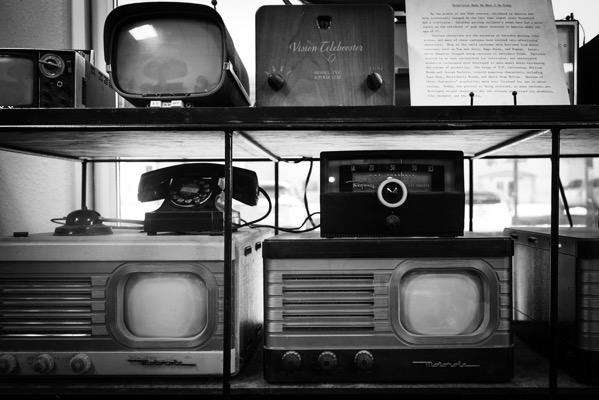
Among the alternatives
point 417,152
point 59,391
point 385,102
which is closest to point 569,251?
point 417,152

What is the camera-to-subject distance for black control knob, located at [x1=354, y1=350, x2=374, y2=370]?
927 mm

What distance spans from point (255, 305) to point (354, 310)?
0.36 m

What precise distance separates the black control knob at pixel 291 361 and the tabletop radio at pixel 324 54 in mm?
567

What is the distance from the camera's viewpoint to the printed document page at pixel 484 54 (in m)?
1.03

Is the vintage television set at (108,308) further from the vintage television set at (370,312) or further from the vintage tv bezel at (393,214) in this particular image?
the vintage tv bezel at (393,214)

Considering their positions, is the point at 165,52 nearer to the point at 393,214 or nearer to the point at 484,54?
the point at 393,214

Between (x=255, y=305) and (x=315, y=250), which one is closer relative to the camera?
(x=315, y=250)

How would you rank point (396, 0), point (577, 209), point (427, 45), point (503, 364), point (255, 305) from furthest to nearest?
point (577, 209)
point (396, 0)
point (255, 305)
point (427, 45)
point (503, 364)

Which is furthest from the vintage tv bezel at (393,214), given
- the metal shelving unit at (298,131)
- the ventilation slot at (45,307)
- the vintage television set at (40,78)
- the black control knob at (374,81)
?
the vintage television set at (40,78)

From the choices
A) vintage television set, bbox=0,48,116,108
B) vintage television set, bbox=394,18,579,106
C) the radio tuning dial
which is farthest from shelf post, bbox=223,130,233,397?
vintage television set, bbox=394,18,579,106

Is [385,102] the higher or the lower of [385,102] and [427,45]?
the lower

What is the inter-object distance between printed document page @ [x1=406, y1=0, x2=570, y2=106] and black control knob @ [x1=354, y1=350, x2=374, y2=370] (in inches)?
22.9

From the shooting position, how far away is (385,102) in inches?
40.2

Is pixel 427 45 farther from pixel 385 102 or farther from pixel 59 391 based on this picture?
pixel 59 391
